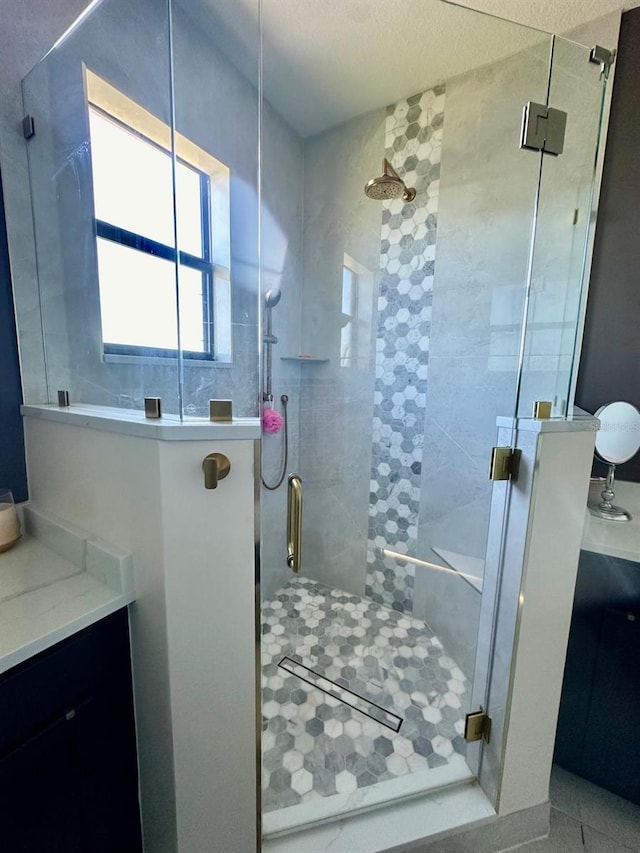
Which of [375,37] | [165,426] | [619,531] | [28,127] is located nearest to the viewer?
[165,426]

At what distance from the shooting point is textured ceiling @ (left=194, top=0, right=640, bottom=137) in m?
1.25

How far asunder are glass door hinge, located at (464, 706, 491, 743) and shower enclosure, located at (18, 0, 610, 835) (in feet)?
0.10

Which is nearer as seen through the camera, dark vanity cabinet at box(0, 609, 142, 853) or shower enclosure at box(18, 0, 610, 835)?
dark vanity cabinet at box(0, 609, 142, 853)

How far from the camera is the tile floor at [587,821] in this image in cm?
105

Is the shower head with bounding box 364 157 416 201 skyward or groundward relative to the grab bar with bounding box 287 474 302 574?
skyward

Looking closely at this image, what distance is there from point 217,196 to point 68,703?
157 centimetres

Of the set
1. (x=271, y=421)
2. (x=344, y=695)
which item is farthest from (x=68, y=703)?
(x=271, y=421)

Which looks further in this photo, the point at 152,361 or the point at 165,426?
the point at 152,361

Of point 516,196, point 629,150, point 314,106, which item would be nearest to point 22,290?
point 314,106

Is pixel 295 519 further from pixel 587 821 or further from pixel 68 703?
pixel 587 821

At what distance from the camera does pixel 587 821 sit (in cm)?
111

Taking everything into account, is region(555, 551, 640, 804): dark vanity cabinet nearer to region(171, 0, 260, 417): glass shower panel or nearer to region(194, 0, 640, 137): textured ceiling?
region(171, 0, 260, 417): glass shower panel

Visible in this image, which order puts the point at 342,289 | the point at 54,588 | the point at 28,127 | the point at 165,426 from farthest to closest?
the point at 342,289, the point at 28,127, the point at 54,588, the point at 165,426

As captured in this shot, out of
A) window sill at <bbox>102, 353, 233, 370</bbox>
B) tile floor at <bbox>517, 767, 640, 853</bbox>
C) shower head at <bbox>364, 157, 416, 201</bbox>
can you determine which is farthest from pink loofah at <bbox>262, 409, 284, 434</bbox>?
tile floor at <bbox>517, 767, 640, 853</bbox>
